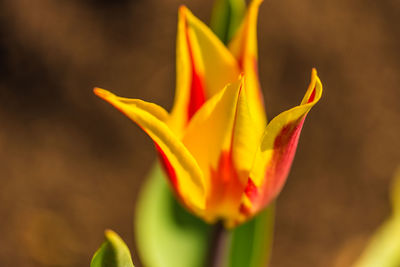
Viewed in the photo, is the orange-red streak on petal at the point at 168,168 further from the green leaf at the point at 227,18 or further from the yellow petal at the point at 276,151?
the green leaf at the point at 227,18

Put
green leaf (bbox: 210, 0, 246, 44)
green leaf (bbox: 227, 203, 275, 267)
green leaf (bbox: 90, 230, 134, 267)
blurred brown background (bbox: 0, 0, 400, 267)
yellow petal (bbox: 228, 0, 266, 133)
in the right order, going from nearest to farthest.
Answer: green leaf (bbox: 90, 230, 134, 267)
yellow petal (bbox: 228, 0, 266, 133)
green leaf (bbox: 210, 0, 246, 44)
green leaf (bbox: 227, 203, 275, 267)
blurred brown background (bbox: 0, 0, 400, 267)

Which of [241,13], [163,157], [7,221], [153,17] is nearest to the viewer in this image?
[163,157]

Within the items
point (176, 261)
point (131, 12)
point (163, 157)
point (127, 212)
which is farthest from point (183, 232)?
point (131, 12)

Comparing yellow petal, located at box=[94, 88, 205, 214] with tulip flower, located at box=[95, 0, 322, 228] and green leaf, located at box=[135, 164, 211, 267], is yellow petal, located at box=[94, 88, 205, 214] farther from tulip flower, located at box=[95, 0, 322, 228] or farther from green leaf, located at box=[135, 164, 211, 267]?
green leaf, located at box=[135, 164, 211, 267]

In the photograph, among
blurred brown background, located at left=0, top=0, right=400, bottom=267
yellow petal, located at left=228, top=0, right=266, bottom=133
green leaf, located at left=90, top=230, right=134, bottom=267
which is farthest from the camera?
blurred brown background, located at left=0, top=0, right=400, bottom=267

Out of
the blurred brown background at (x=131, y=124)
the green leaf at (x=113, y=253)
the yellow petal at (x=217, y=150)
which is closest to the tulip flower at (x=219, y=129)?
the yellow petal at (x=217, y=150)

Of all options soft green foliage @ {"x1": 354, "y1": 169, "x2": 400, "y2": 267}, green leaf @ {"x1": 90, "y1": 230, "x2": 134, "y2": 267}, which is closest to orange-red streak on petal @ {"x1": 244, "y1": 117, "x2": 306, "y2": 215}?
green leaf @ {"x1": 90, "y1": 230, "x2": 134, "y2": 267}

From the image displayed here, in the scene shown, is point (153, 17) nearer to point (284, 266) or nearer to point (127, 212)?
point (127, 212)
